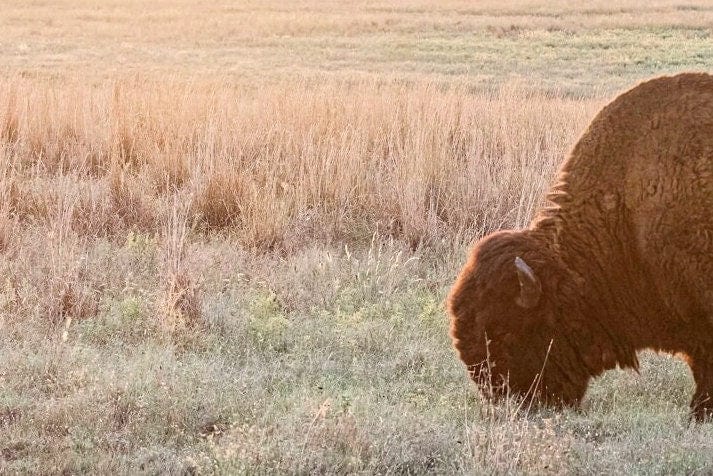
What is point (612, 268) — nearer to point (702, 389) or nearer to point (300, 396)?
point (702, 389)

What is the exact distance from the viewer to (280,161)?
1036cm

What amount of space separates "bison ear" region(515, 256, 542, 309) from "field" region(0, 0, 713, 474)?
0.58m

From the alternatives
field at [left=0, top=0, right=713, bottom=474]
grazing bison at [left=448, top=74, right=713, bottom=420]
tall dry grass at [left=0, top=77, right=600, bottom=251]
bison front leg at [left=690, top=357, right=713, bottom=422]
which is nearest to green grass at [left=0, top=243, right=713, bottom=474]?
field at [left=0, top=0, right=713, bottom=474]

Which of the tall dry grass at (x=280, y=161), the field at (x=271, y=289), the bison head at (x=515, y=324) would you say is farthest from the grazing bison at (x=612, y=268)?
the tall dry grass at (x=280, y=161)

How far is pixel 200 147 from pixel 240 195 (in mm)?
639

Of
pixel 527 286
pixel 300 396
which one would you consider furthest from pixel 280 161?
pixel 527 286

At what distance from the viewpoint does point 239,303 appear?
7.16 m

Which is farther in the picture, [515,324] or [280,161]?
[280,161]

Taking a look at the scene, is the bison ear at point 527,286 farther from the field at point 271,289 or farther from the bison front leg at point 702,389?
the bison front leg at point 702,389

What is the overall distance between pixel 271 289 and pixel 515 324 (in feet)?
8.50

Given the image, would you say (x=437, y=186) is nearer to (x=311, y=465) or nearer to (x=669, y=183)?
(x=669, y=183)

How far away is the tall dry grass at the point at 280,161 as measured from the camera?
8906 millimetres

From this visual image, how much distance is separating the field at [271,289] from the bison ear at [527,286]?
58cm

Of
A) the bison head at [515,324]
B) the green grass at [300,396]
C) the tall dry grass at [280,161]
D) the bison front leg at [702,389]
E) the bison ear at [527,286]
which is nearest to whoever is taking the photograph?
the green grass at [300,396]
